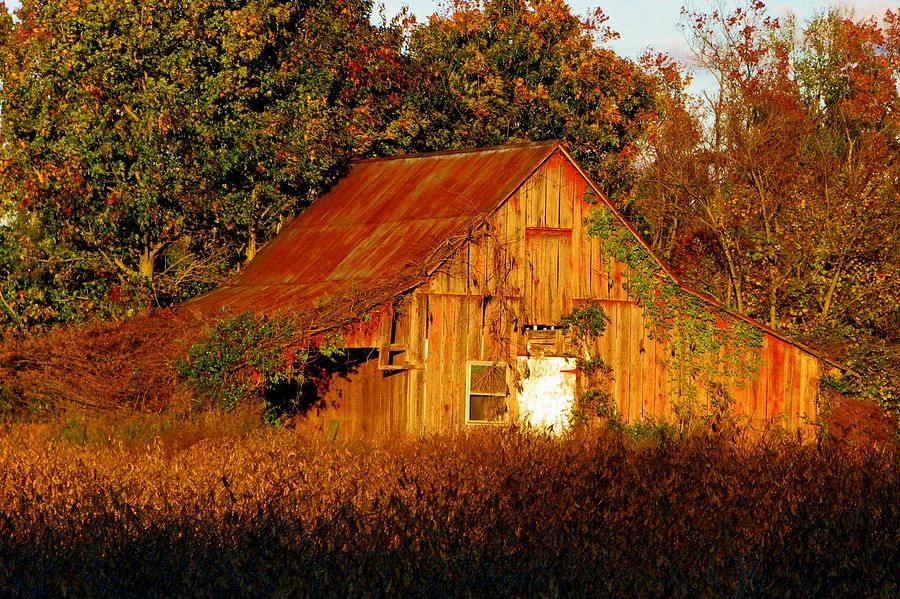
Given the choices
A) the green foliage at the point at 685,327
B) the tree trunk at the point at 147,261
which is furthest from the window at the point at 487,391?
the tree trunk at the point at 147,261

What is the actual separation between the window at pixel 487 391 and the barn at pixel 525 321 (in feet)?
0.08

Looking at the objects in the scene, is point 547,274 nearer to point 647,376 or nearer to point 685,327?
point 647,376

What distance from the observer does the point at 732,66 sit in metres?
38.8

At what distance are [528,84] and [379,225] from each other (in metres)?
12.9

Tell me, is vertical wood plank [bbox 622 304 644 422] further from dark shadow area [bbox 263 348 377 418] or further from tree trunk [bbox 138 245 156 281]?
tree trunk [bbox 138 245 156 281]

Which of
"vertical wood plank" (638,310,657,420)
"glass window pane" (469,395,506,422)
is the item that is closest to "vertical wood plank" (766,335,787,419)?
"vertical wood plank" (638,310,657,420)

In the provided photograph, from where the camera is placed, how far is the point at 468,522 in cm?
892

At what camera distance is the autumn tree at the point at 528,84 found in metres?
33.5

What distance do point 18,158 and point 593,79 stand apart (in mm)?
16816

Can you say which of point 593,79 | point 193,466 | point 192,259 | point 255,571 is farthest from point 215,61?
point 255,571

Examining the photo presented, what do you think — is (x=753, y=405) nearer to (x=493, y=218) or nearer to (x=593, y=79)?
(x=493, y=218)

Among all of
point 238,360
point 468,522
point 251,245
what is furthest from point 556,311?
point 468,522

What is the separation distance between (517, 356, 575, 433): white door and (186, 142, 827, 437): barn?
26 mm

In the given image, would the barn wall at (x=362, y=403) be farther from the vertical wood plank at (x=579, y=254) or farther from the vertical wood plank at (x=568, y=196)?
the vertical wood plank at (x=568, y=196)
